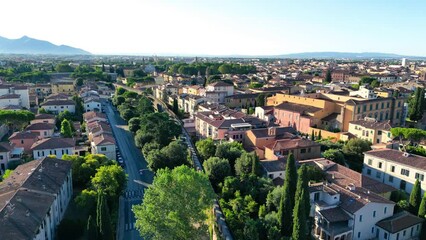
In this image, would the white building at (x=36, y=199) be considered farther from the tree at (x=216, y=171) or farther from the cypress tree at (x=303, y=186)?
the cypress tree at (x=303, y=186)

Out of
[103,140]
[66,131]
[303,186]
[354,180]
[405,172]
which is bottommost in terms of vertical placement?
[354,180]

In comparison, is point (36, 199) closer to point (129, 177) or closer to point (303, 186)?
point (129, 177)

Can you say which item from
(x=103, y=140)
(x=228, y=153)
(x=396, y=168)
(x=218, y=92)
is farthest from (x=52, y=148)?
(x=218, y=92)

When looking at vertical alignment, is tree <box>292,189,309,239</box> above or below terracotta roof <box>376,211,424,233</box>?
above

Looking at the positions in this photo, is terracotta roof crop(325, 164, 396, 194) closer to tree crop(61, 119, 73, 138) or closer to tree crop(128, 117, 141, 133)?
tree crop(128, 117, 141, 133)

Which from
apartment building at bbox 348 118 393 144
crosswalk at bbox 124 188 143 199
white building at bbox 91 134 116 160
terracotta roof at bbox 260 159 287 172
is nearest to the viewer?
crosswalk at bbox 124 188 143 199

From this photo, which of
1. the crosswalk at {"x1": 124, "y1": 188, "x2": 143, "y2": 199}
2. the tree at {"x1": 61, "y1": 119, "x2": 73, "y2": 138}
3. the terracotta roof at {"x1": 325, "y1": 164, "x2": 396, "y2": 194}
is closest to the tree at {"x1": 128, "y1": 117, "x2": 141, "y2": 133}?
the tree at {"x1": 61, "y1": 119, "x2": 73, "y2": 138}

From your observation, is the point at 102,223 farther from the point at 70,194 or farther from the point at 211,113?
the point at 211,113
